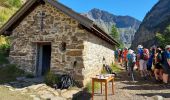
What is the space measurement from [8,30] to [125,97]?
777 centimetres

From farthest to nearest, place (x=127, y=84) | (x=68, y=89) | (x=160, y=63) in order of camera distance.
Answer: (x=127, y=84)
(x=160, y=63)
(x=68, y=89)

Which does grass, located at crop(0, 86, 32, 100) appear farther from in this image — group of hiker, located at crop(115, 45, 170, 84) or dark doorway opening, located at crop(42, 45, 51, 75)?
group of hiker, located at crop(115, 45, 170, 84)

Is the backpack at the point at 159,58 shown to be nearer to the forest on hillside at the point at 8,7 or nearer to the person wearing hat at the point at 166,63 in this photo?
the person wearing hat at the point at 166,63

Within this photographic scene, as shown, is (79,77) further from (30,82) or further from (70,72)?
(30,82)

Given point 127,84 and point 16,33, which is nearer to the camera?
point 127,84

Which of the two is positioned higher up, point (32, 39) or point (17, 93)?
point (32, 39)

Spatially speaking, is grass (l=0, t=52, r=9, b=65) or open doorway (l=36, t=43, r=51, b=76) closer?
open doorway (l=36, t=43, r=51, b=76)

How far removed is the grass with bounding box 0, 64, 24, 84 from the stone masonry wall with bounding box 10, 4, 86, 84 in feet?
0.96

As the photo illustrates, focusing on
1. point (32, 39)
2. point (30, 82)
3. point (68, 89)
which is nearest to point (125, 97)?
point (68, 89)

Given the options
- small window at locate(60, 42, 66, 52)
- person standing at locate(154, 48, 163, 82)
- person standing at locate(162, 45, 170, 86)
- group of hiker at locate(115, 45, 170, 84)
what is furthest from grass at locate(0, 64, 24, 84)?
person standing at locate(162, 45, 170, 86)

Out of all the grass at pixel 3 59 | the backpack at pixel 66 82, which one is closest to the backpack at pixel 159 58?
the backpack at pixel 66 82

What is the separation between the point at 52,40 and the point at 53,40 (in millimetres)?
58

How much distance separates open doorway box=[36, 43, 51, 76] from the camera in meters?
13.2

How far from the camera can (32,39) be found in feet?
→ 42.4
